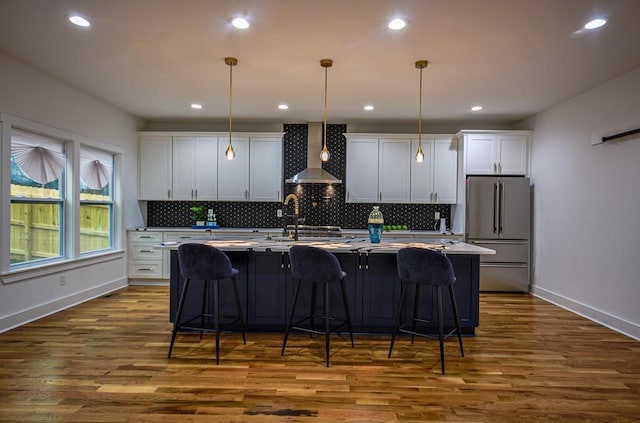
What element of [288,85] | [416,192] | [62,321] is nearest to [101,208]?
[62,321]

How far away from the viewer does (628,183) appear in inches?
151

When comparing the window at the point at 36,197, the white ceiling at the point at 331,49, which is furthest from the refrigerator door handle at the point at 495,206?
the window at the point at 36,197

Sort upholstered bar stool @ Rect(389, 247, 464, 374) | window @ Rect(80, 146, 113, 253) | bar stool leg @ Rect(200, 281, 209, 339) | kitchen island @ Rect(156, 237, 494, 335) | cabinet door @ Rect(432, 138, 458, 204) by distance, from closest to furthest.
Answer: upholstered bar stool @ Rect(389, 247, 464, 374) < bar stool leg @ Rect(200, 281, 209, 339) < kitchen island @ Rect(156, 237, 494, 335) < window @ Rect(80, 146, 113, 253) < cabinet door @ Rect(432, 138, 458, 204)

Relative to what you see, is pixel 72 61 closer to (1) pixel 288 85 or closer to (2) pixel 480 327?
(1) pixel 288 85

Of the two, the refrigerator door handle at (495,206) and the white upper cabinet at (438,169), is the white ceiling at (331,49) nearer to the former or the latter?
the white upper cabinet at (438,169)

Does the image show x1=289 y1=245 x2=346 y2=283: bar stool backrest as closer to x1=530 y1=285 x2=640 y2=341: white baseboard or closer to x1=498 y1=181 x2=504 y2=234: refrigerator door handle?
x1=530 y1=285 x2=640 y2=341: white baseboard

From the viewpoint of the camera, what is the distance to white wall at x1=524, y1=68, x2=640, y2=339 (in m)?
3.80

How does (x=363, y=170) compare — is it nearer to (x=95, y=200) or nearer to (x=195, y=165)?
(x=195, y=165)

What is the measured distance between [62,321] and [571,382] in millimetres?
4713

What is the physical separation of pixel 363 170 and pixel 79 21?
418cm

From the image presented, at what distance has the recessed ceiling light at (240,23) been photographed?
2846mm

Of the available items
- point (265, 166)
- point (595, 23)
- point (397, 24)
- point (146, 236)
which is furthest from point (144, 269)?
point (595, 23)

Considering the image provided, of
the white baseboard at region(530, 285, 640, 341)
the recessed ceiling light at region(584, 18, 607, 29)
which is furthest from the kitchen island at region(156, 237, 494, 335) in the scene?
the recessed ceiling light at region(584, 18, 607, 29)

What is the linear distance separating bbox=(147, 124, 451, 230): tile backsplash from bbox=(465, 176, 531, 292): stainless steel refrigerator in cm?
90
